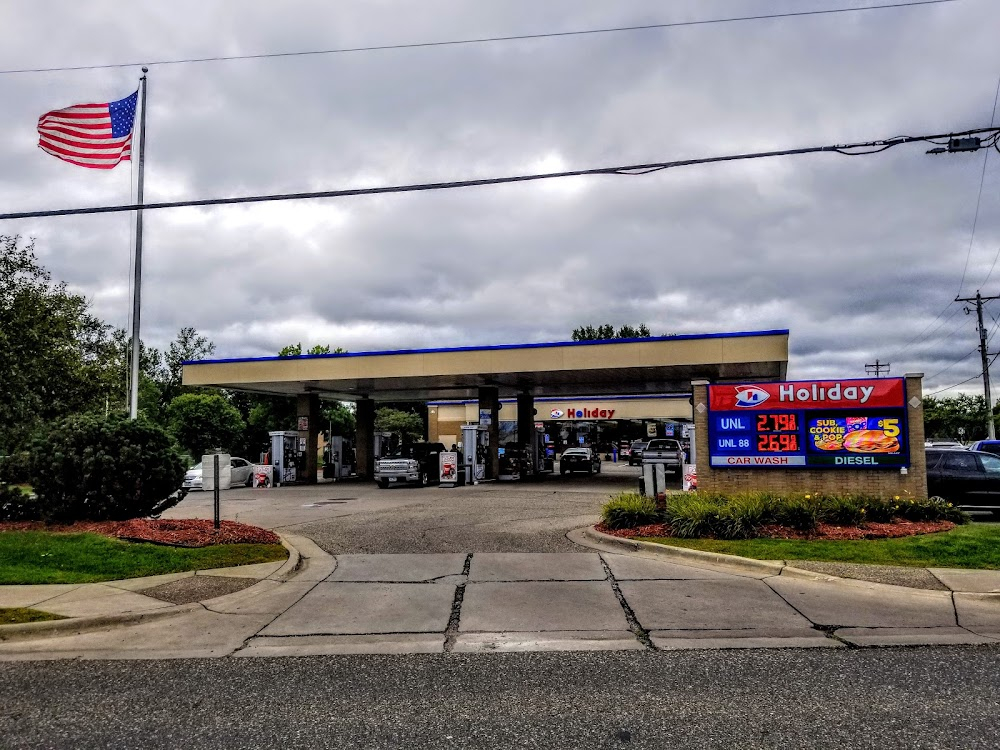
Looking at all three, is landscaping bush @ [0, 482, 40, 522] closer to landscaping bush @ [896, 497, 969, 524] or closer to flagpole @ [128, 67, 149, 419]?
flagpole @ [128, 67, 149, 419]

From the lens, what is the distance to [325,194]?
1135cm

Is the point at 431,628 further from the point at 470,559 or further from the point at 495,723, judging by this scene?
the point at 470,559

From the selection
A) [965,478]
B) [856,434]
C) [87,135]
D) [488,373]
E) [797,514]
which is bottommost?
[797,514]

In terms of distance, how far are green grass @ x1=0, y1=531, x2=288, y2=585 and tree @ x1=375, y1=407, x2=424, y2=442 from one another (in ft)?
201

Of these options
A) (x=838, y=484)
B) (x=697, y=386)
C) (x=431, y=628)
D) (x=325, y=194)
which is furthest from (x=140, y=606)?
(x=838, y=484)

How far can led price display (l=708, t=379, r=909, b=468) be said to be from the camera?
48.0 feet

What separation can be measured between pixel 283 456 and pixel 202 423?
1526 cm

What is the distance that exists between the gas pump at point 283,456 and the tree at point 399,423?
126 ft

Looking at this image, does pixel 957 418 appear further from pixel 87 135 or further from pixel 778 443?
pixel 87 135

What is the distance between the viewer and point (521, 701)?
552 centimetres

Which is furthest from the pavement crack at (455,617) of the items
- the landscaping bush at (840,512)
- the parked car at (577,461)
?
the parked car at (577,461)

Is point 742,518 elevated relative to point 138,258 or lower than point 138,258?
lower

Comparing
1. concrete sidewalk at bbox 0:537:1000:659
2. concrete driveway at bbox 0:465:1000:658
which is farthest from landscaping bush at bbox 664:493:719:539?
concrete sidewalk at bbox 0:537:1000:659

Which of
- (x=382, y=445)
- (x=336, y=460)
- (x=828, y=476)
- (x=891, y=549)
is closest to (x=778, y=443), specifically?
(x=828, y=476)
